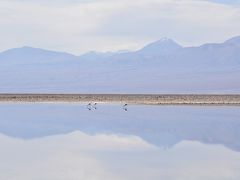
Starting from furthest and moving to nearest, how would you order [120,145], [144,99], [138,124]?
[144,99] < [138,124] < [120,145]

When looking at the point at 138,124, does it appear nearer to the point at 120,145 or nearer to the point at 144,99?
the point at 120,145

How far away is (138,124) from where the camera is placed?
2714cm

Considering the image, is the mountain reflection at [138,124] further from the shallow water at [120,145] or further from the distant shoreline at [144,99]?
the distant shoreline at [144,99]

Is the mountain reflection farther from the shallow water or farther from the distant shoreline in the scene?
the distant shoreline

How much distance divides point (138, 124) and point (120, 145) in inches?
277

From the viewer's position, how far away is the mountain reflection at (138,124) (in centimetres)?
2223

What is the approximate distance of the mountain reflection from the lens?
875 inches

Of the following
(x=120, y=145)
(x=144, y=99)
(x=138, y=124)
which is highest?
(x=144, y=99)

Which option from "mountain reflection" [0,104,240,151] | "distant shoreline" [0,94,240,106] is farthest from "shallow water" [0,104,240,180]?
"distant shoreline" [0,94,240,106]

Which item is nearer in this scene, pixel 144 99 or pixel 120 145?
pixel 120 145

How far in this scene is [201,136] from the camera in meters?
22.1

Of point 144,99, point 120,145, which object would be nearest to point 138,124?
point 120,145

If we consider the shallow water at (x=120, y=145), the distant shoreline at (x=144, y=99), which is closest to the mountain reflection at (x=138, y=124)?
the shallow water at (x=120, y=145)

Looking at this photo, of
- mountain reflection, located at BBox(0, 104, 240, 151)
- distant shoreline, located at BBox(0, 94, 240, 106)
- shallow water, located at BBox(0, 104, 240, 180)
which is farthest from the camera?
distant shoreline, located at BBox(0, 94, 240, 106)
